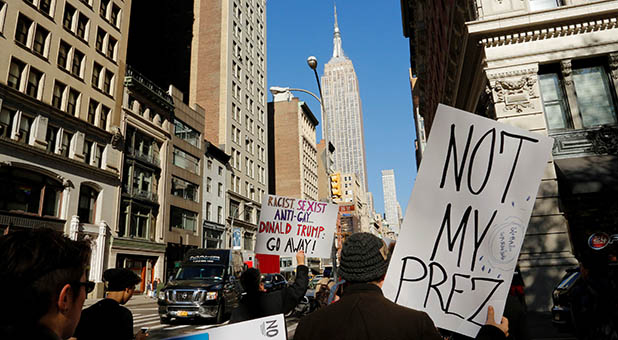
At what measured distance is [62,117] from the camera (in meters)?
A: 28.2

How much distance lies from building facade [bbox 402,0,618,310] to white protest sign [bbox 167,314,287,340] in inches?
449

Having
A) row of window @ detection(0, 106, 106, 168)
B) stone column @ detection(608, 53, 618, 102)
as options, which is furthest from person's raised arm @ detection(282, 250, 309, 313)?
row of window @ detection(0, 106, 106, 168)

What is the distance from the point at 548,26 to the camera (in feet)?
44.6

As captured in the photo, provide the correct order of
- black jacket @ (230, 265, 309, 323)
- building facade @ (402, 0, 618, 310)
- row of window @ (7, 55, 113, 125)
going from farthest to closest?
row of window @ (7, 55, 113, 125)
building facade @ (402, 0, 618, 310)
black jacket @ (230, 265, 309, 323)

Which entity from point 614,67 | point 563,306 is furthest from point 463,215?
point 614,67

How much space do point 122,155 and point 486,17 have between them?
3014 cm

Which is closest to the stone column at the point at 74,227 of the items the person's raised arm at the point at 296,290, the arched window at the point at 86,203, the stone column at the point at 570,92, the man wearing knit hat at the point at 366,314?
the arched window at the point at 86,203

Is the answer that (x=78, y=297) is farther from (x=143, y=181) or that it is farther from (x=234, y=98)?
(x=234, y=98)

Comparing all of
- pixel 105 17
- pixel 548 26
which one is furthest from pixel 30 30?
pixel 548 26

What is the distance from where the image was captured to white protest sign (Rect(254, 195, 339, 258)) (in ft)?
28.1

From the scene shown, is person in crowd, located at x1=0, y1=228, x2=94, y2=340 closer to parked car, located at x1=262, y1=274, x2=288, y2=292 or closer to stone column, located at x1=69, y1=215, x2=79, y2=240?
parked car, located at x1=262, y1=274, x2=288, y2=292

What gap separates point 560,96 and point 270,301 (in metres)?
13.5

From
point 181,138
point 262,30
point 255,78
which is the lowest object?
point 181,138

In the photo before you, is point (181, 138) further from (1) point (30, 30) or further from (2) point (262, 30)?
(2) point (262, 30)
